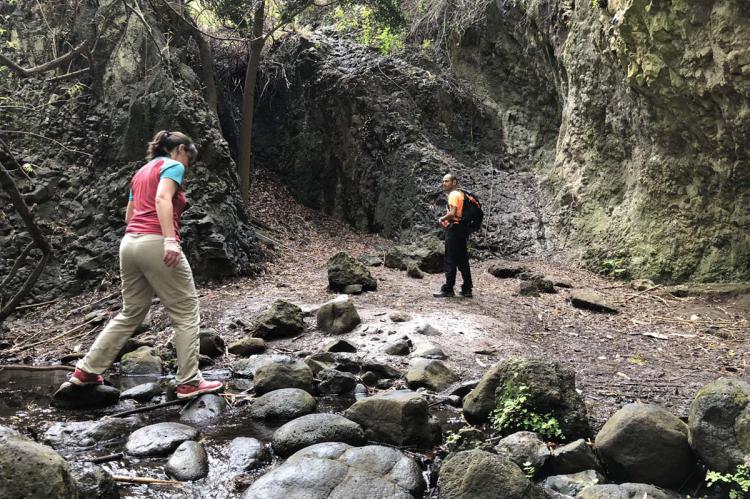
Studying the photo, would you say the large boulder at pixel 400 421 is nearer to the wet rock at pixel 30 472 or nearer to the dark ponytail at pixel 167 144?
the wet rock at pixel 30 472

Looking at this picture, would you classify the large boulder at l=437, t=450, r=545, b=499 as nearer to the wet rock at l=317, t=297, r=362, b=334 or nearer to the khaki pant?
the khaki pant

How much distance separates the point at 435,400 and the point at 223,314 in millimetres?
3929

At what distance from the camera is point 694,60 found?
7.80 meters

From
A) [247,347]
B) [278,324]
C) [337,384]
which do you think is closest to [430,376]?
[337,384]

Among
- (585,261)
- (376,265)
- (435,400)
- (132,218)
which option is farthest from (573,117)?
(132,218)

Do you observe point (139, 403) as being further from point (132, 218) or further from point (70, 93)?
point (70, 93)

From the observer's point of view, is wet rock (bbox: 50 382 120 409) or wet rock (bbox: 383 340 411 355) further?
wet rock (bbox: 383 340 411 355)

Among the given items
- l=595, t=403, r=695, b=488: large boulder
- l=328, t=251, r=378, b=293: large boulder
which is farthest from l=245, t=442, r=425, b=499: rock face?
l=328, t=251, r=378, b=293: large boulder

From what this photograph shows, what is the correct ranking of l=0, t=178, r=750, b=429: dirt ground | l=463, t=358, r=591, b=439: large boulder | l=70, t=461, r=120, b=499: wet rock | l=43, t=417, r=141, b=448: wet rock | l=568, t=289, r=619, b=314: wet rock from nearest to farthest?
l=70, t=461, r=120, b=499: wet rock
l=43, t=417, r=141, b=448: wet rock
l=463, t=358, r=591, b=439: large boulder
l=0, t=178, r=750, b=429: dirt ground
l=568, t=289, r=619, b=314: wet rock

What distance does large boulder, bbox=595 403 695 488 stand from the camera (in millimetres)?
3123

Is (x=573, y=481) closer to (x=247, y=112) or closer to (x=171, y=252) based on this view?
(x=171, y=252)

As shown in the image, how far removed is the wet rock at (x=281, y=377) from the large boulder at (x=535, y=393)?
140 centimetres

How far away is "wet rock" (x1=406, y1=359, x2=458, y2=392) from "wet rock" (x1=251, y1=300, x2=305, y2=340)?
204 centimetres

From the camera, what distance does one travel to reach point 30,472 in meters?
2.21
